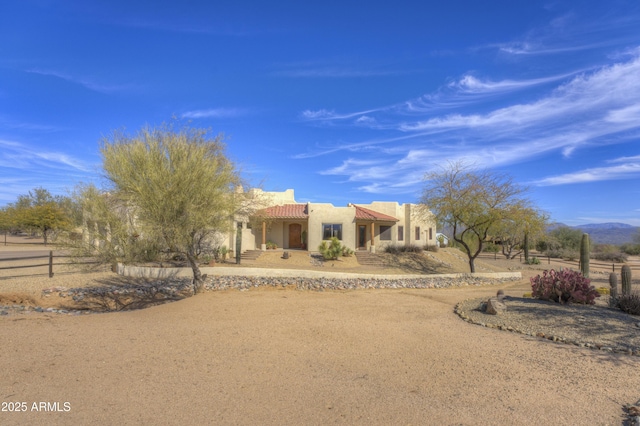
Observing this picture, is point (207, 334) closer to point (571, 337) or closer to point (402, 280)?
point (571, 337)

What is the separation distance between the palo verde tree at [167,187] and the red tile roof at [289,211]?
15018 mm

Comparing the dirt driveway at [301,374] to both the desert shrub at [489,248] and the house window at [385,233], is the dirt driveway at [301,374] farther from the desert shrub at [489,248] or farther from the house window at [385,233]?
the desert shrub at [489,248]

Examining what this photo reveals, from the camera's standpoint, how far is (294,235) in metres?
31.5

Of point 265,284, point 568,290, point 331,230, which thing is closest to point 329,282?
point 265,284

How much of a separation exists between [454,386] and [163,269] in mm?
15389

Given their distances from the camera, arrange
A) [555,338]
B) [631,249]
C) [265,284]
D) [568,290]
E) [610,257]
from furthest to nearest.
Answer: [631,249] < [610,257] < [265,284] < [568,290] < [555,338]

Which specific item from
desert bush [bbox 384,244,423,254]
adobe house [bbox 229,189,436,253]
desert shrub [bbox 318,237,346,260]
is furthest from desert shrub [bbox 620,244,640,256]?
desert shrub [bbox 318,237,346,260]

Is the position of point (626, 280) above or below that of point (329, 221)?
below

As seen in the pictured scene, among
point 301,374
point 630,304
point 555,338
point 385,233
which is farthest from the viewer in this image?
point 385,233

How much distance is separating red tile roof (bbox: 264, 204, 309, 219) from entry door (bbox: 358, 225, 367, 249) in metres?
4.81

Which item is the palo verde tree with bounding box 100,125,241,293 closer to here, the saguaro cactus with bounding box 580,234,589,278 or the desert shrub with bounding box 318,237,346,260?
the desert shrub with bounding box 318,237,346,260

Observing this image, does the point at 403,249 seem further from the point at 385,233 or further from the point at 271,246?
the point at 271,246

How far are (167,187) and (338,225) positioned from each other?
18559mm

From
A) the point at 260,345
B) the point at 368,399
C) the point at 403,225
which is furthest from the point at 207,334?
the point at 403,225
